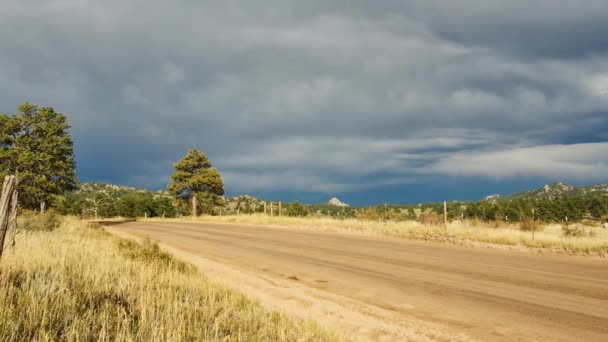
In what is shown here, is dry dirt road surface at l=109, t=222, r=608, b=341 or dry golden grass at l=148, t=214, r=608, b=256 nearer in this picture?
dry dirt road surface at l=109, t=222, r=608, b=341

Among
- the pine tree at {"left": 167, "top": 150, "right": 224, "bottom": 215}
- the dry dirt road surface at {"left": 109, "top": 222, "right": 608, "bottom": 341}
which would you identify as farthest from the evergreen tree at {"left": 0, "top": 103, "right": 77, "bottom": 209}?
the dry dirt road surface at {"left": 109, "top": 222, "right": 608, "bottom": 341}

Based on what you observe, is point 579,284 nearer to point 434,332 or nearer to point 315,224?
point 434,332

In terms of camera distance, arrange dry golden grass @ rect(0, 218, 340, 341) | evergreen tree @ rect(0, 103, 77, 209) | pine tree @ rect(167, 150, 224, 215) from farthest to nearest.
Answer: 1. pine tree @ rect(167, 150, 224, 215)
2. evergreen tree @ rect(0, 103, 77, 209)
3. dry golden grass @ rect(0, 218, 340, 341)

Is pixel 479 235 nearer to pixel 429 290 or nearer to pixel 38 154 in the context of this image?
pixel 429 290

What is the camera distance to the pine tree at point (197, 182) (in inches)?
2066

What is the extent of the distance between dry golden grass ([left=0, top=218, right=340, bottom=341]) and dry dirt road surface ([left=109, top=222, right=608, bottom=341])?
130 cm

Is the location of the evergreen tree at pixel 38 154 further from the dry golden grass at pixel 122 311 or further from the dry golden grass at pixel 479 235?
the dry golden grass at pixel 122 311

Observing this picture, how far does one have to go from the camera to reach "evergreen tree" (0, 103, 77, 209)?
32.6m

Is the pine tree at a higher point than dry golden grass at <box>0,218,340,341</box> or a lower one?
higher

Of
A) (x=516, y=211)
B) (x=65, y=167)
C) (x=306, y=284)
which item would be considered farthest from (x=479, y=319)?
(x=516, y=211)

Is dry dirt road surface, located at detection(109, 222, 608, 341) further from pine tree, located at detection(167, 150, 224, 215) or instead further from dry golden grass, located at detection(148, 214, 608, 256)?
pine tree, located at detection(167, 150, 224, 215)

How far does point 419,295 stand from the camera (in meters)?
7.78

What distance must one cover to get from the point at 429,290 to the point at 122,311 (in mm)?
6124

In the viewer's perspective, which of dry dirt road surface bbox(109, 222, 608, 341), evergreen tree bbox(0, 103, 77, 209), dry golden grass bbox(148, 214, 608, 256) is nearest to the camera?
dry dirt road surface bbox(109, 222, 608, 341)
